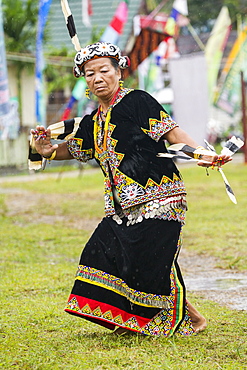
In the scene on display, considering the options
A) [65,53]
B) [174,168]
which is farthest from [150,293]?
[65,53]

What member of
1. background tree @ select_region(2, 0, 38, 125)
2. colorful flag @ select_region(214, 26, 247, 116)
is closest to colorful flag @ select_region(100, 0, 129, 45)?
colorful flag @ select_region(214, 26, 247, 116)

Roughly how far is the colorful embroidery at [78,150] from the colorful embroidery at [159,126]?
1.70 ft

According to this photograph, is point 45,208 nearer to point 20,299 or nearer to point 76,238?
point 76,238

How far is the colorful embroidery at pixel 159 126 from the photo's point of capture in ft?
13.2

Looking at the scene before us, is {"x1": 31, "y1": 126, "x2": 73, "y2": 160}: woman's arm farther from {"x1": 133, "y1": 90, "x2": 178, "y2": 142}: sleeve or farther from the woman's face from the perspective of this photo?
{"x1": 133, "y1": 90, "x2": 178, "y2": 142}: sleeve

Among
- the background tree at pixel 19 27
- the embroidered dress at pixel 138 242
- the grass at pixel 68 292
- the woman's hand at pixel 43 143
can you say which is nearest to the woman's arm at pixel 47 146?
the woman's hand at pixel 43 143

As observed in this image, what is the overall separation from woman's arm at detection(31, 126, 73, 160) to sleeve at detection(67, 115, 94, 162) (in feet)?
0.16

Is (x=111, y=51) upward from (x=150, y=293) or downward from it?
upward

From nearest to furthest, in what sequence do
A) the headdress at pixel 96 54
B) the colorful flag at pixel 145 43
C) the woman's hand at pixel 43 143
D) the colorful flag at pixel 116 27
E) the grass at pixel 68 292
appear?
1. the grass at pixel 68 292
2. the headdress at pixel 96 54
3. the woman's hand at pixel 43 143
4. the colorful flag at pixel 116 27
5. the colorful flag at pixel 145 43

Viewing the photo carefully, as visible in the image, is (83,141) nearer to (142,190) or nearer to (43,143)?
(43,143)

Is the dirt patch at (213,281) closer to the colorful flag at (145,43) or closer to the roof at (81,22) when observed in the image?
the colorful flag at (145,43)

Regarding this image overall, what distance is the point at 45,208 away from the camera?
38.8ft

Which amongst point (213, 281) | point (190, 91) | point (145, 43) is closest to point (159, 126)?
point (213, 281)

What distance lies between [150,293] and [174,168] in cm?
73
